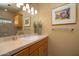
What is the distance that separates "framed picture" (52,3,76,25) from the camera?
1280 mm

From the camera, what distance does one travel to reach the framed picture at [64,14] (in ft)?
4.20

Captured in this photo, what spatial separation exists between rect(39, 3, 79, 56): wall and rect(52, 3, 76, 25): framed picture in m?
0.06

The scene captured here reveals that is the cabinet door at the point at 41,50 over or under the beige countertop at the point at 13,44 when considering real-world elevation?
under

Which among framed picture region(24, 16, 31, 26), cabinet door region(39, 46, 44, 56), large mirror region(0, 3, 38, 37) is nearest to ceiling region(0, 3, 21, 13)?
large mirror region(0, 3, 38, 37)

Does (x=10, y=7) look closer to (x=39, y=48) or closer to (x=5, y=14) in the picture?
(x=5, y=14)

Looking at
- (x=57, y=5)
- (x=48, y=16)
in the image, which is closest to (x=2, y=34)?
(x=48, y=16)

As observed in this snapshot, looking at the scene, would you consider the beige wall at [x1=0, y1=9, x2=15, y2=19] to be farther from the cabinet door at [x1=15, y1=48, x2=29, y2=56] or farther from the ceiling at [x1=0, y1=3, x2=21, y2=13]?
the cabinet door at [x1=15, y1=48, x2=29, y2=56]

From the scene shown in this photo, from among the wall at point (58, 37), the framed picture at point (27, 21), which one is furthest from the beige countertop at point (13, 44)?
the framed picture at point (27, 21)

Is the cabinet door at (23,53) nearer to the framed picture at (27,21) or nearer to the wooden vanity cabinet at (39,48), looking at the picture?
the wooden vanity cabinet at (39,48)

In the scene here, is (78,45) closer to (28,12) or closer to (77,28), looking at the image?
(77,28)

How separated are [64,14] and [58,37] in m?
0.33

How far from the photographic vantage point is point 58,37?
1423 mm

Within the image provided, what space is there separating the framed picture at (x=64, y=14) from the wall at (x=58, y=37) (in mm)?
55

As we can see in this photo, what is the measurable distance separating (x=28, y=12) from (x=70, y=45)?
87 cm
